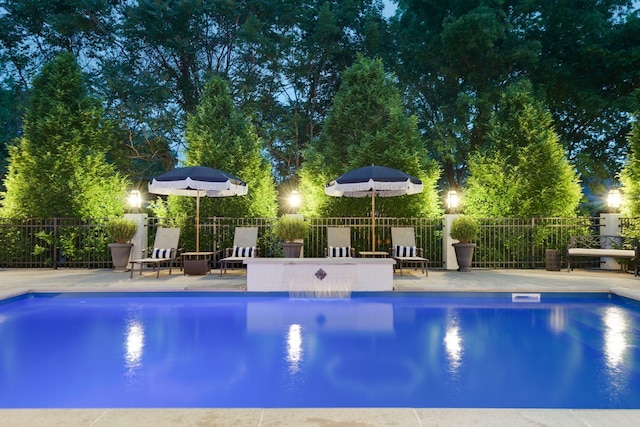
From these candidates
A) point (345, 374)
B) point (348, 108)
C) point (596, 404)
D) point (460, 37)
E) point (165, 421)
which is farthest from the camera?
point (460, 37)

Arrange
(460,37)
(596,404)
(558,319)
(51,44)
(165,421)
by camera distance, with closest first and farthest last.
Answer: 1. (165,421)
2. (596,404)
3. (558,319)
4. (460,37)
5. (51,44)

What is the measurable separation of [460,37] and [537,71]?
3797 millimetres

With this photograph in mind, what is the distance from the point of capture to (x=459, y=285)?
923cm

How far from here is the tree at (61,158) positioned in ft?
41.7

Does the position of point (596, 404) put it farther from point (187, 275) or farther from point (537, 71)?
point (537, 71)

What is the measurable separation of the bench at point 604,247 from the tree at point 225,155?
27.2ft

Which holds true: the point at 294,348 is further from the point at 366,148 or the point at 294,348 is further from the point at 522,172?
the point at 522,172

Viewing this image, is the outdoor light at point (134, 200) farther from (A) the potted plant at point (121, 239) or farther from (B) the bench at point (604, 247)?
(B) the bench at point (604, 247)

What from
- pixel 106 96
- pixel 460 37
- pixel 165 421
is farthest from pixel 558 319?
pixel 106 96

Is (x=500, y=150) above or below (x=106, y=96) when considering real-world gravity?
below

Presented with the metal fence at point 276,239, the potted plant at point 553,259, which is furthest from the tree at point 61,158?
the potted plant at point 553,259

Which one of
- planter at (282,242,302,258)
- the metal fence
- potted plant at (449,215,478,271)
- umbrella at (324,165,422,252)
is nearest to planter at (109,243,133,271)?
the metal fence

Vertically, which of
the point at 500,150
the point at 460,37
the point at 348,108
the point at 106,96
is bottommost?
the point at 500,150

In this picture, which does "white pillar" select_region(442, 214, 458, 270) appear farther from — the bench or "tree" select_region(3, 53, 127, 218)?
"tree" select_region(3, 53, 127, 218)
